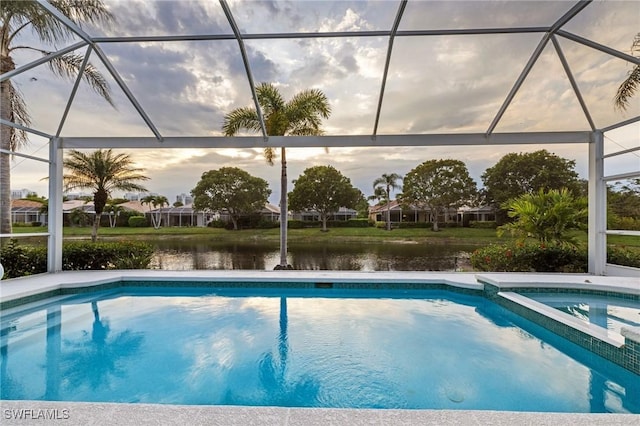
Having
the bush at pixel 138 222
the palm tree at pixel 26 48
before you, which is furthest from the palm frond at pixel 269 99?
the bush at pixel 138 222

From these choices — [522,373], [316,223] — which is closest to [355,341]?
[522,373]

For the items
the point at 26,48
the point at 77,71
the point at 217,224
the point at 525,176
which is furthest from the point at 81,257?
the point at 525,176

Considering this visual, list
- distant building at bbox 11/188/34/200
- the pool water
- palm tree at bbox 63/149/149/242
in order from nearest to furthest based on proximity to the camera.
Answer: the pool water, distant building at bbox 11/188/34/200, palm tree at bbox 63/149/149/242

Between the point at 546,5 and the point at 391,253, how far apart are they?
556 inches

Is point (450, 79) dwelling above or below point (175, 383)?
above

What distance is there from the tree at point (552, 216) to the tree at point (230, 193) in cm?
2058

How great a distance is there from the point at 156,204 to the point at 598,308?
35.6m

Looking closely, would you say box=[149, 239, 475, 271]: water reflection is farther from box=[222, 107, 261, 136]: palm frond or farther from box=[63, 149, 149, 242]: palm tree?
box=[222, 107, 261, 136]: palm frond

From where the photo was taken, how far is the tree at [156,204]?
29.7m

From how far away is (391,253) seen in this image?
59.9ft

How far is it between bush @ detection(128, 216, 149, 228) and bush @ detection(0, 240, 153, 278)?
20.0 metres

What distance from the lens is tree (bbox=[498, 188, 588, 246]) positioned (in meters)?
8.29

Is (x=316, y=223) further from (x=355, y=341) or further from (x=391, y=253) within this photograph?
(x=355, y=341)

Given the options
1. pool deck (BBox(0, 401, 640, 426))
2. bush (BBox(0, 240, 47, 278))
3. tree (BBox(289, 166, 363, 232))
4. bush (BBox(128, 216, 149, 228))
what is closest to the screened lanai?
bush (BBox(0, 240, 47, 278))
